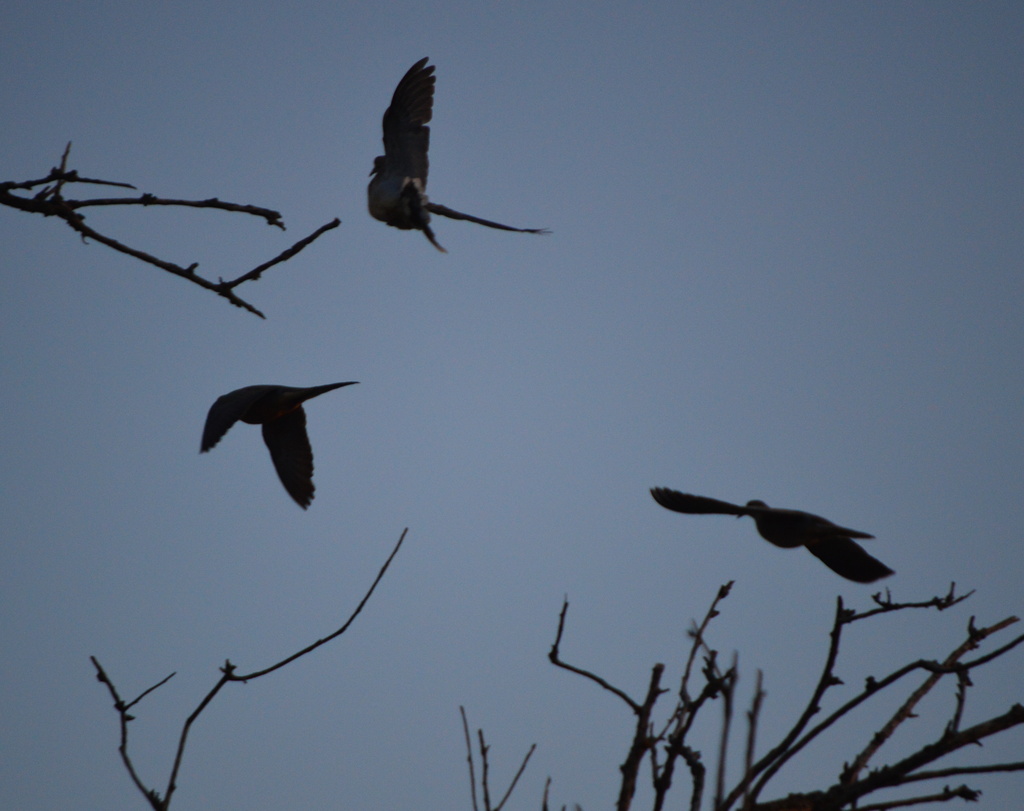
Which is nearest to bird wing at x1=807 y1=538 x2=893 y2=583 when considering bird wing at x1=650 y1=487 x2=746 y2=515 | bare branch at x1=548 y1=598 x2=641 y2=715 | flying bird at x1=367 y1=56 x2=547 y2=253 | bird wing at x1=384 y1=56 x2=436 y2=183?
bird wing at x1=650 y1=487 x2=746 y2=515

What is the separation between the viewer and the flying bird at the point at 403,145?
7.67 meters

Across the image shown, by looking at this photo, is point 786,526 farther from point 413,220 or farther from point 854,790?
point 413,220

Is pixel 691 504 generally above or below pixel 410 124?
below

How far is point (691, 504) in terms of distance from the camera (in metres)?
4.88

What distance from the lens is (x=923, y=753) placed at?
2156 millimetres

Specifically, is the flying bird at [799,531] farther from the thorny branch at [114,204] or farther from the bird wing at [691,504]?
the thorny branch at [114,204]

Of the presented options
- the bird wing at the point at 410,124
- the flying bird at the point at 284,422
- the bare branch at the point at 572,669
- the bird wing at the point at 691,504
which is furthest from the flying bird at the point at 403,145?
the bare branch at the point at 572,669

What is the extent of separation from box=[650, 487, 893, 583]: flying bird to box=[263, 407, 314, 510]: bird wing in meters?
3.53

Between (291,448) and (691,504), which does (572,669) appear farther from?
(291,448)

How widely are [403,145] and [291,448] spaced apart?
267 cm

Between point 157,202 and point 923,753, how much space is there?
101 inches

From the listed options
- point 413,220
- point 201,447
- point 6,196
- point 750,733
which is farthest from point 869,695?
point 413,220

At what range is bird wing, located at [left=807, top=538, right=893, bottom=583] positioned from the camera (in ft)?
16.8

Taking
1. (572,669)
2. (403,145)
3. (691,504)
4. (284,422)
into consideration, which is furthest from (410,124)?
(572,669)
